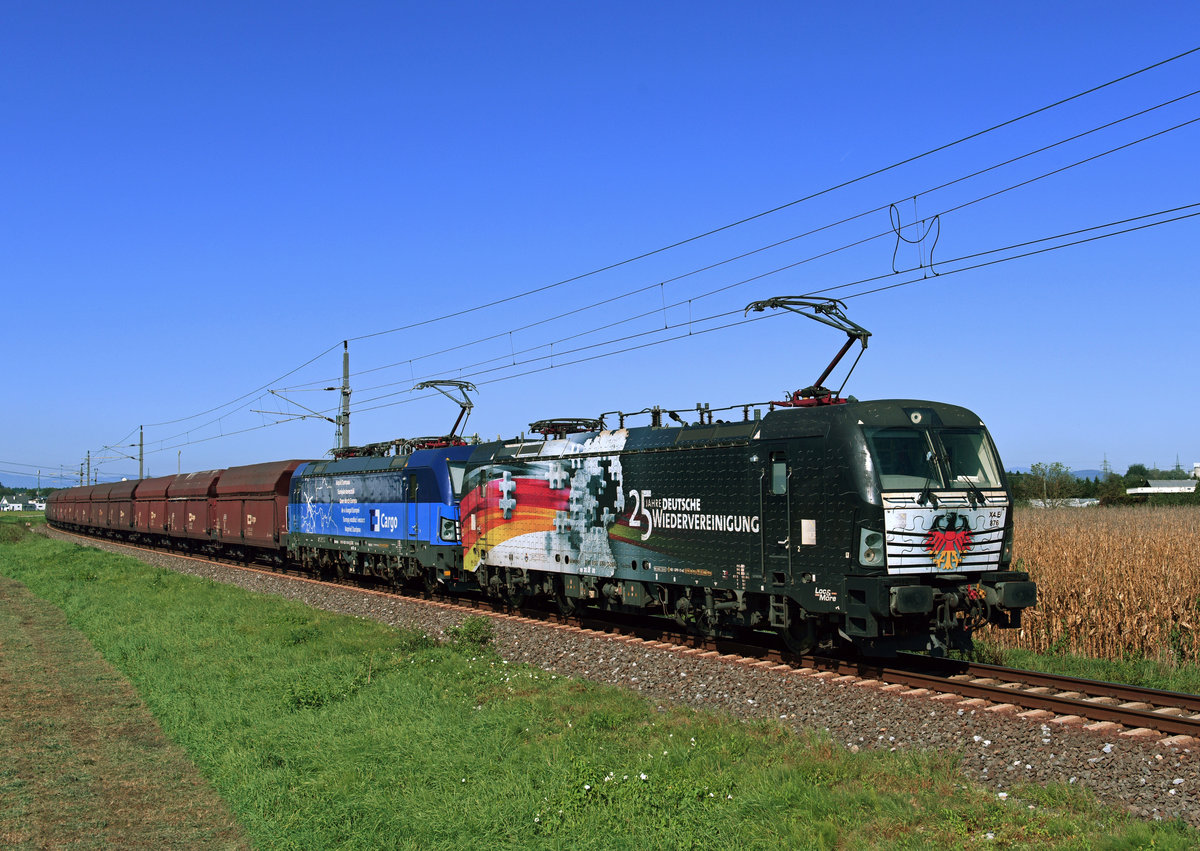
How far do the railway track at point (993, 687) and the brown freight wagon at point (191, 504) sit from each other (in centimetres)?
2940

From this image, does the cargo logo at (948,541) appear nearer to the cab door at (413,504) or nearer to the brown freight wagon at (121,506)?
the cab door at (413,504)

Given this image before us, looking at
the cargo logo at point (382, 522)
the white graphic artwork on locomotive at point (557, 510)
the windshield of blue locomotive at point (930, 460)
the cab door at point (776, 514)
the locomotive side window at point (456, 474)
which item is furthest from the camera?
the cargo logo at point (382, 522)

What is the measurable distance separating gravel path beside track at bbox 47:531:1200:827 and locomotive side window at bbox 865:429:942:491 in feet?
8.77

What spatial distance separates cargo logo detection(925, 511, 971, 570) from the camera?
12273 mm

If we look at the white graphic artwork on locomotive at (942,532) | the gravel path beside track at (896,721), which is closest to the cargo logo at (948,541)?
the white graphic artwork on locomotive at (942,532)

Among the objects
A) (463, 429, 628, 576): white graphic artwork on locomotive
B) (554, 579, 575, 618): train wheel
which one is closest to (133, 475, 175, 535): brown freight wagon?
(463, 429, 628, 576): white graphic artwork on locomotive

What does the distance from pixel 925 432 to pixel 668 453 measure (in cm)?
454

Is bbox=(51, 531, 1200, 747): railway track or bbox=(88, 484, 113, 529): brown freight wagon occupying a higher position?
bbox=(88, 484, 113, 529): brown freight wagon

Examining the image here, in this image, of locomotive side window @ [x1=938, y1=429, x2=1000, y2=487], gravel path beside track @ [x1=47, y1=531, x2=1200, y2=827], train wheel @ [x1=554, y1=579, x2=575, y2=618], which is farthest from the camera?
train wheel @ [x1=554, y1=579, x2=575, y2=618]

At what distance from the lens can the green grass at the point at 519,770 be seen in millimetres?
7336

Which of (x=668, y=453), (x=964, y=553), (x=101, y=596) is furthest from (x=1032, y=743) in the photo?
(x=101, y=596)

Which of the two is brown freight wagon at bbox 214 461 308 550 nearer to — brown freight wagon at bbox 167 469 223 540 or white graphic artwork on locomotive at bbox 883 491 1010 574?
brown freight wagon at bbox 167 469 223 540

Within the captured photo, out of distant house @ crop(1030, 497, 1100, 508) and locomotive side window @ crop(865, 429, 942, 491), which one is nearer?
locomotive side window @ crop(865, 429, 942, 491)

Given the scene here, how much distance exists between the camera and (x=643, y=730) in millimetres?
10344
